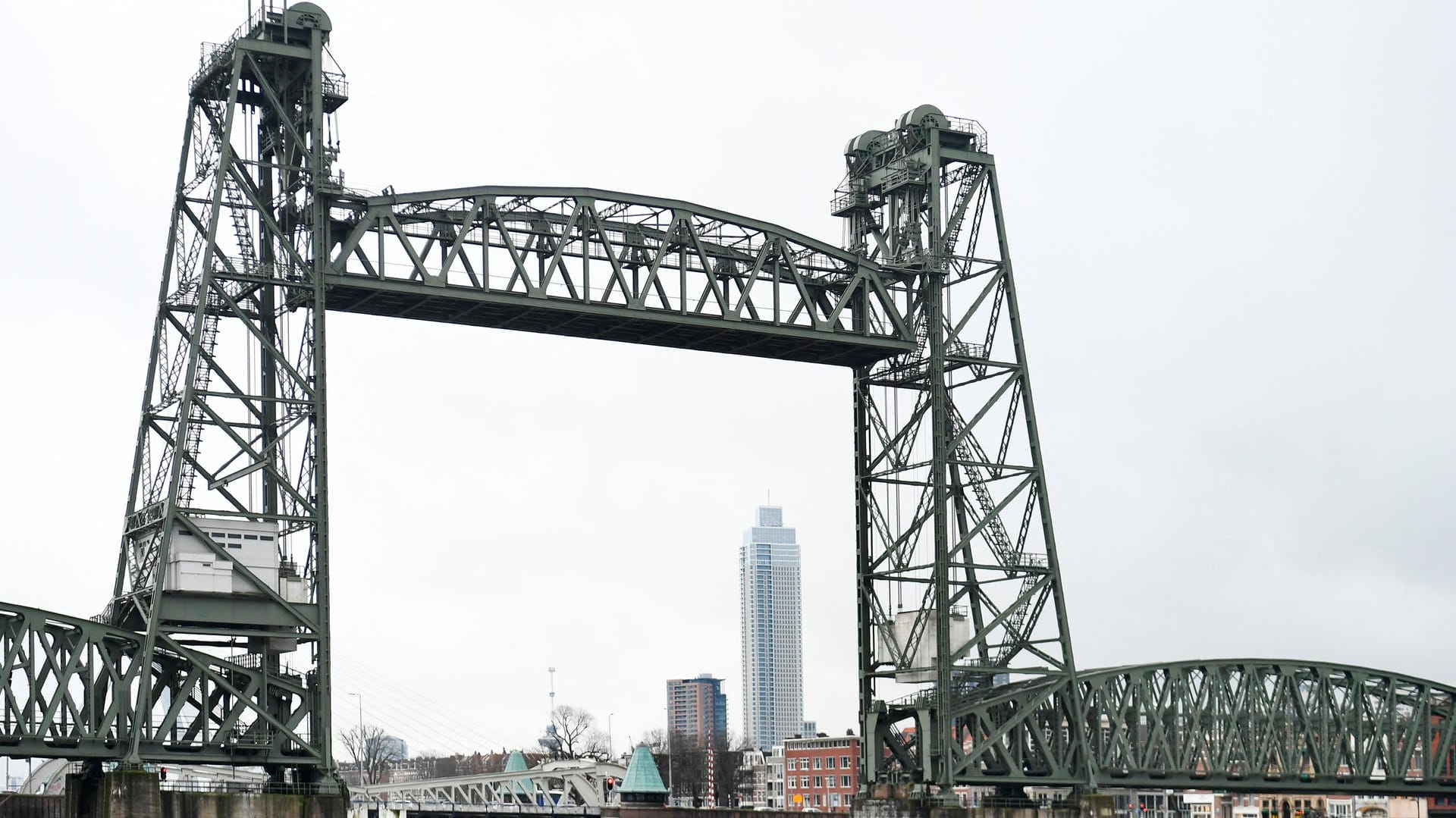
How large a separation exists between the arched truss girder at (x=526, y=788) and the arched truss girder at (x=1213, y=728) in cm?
4333

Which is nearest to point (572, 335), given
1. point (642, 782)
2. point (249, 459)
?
point (249, 459)

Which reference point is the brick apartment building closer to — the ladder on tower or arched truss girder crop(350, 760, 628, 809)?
arched truss girder crop(350, 760, 628, 809)

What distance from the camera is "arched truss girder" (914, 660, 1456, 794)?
192ft

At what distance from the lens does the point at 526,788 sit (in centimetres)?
11850

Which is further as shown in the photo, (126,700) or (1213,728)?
(1213,728)

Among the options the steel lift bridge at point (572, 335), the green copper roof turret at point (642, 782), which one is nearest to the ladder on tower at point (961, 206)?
the steel lift bridge at point (572, 335)

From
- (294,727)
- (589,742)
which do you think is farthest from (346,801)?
(589,742)

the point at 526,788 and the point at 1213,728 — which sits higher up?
the point at 1213,728

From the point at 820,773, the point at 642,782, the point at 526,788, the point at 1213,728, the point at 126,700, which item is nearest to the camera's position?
the point at 126,700

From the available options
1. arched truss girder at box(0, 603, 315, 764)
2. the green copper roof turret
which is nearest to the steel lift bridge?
arched truss girder at box(0, 603, 315, 764)

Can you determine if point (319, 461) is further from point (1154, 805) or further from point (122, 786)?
point (1154, 805)

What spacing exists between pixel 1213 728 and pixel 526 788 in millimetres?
61377

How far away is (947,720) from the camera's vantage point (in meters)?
56.3

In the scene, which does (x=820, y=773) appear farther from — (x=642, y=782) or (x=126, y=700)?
(x=126, y=700)
